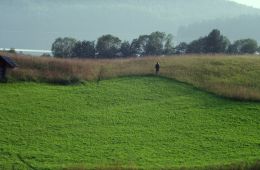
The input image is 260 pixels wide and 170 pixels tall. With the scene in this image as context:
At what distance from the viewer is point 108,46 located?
83.6 metres

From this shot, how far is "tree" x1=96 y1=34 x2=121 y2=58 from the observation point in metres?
82.6

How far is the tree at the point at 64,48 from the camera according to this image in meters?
83.1

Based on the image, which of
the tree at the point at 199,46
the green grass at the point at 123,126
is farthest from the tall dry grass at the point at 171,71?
the tree at the point at 199,46

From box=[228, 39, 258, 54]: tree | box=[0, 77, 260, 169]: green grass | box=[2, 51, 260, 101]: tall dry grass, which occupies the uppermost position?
box=[228, 39, 258, 54]: tree

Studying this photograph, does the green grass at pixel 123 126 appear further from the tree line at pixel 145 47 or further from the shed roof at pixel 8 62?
the tree line at pixel 145 47

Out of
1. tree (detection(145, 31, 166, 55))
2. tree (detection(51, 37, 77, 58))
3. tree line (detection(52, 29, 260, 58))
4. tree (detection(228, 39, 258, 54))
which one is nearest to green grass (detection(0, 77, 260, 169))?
tree line (detection(52, 29, 260, 58))

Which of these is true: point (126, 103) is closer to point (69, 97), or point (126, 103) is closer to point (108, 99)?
point (108, 99)

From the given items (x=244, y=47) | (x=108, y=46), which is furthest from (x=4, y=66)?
(x=244, y=47)

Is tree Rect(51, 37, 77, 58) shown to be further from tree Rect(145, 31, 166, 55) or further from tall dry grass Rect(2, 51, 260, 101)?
tall dry grass Rect(2, 51, 260, 101)

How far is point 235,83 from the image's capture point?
39625 millimetres

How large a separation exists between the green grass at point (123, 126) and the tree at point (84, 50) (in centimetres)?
4302

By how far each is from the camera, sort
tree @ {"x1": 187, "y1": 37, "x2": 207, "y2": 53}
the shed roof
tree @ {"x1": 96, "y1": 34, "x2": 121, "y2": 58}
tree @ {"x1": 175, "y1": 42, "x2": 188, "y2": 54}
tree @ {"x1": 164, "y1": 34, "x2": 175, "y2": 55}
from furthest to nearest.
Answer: tree @ {"x1": 164, "y1": 34, "x2": 175, "y2": 55} → tree @ {"x1": 175, "y1": 42, "x2": 188, "y2": 54} → tree @ {"x1": 96, "y1": 34, "x2": 121, "y2": 58} → tree @ {"x1": 187, "y1": 37, "x2": 207, "y2": 53} → the shed roof

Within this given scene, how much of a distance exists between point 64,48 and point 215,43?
2574 centimetres

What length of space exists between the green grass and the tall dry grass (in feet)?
4.46
